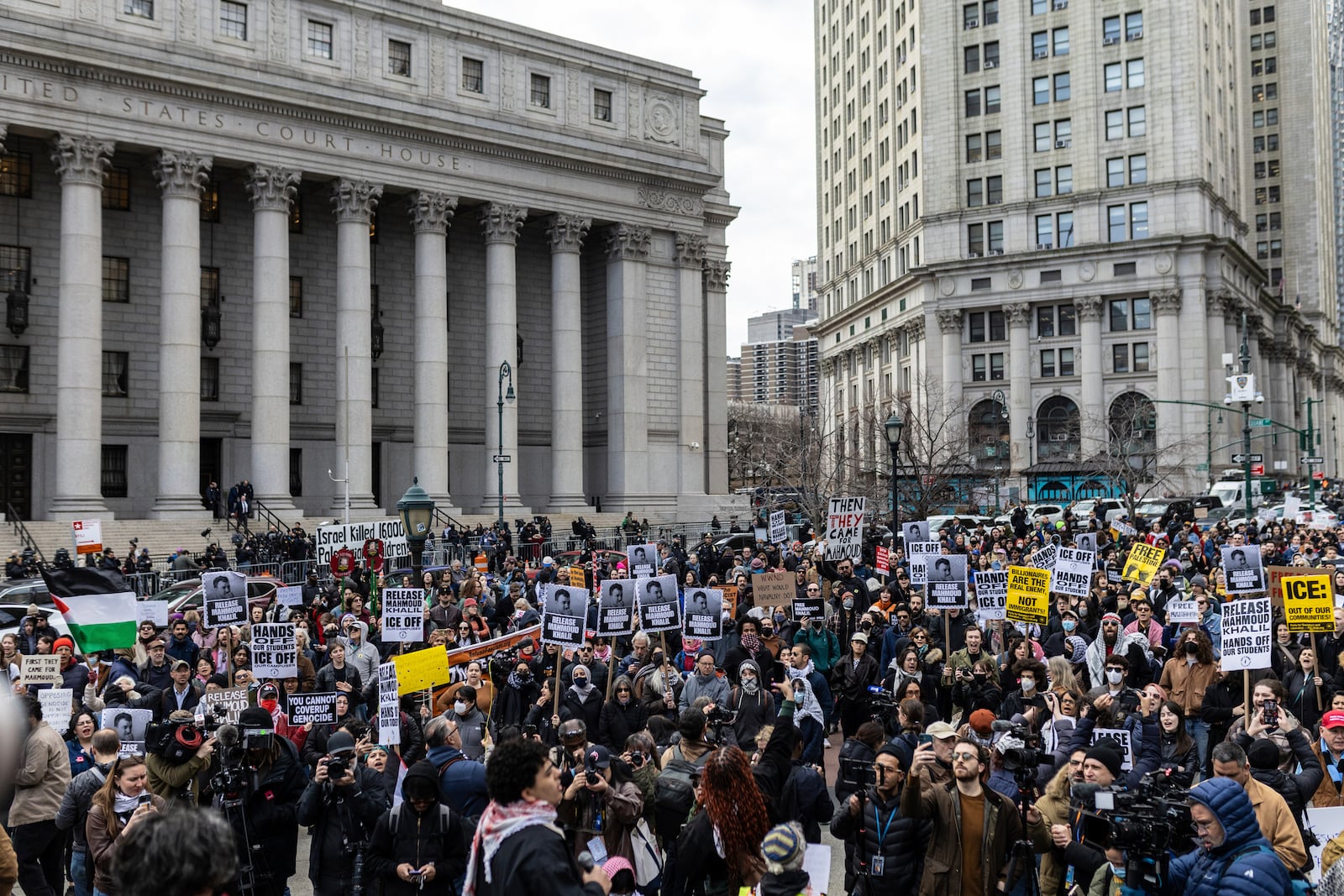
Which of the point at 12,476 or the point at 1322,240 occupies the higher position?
the point at 1322,240

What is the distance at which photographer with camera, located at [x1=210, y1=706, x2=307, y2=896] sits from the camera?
891 cm

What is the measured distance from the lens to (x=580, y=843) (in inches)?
335

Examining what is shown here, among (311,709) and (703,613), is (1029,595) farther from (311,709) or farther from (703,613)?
(311,709)

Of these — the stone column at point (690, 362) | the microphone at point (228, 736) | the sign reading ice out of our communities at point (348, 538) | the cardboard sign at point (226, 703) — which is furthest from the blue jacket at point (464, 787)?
the stone column at point (690, 362)

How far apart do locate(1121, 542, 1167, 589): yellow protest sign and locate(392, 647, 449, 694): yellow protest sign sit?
1318 cm

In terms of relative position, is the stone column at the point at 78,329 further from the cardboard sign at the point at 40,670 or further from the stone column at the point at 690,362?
→ the cardboard sign at the point at 40,670

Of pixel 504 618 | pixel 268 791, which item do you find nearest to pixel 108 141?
pixel 504 618

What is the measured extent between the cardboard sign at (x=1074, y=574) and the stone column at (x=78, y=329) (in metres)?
32.8

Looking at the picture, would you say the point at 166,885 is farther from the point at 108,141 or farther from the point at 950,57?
the point at 950,57

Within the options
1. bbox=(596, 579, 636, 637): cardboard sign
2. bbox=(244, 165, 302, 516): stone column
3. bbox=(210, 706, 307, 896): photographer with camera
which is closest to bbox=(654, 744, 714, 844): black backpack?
bbox=(210, 706, 307, 896): photographer with camera

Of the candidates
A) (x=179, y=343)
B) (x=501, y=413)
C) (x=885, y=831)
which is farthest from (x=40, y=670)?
(x=501, y=413)

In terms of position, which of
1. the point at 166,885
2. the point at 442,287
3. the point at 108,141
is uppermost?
the point at 108,141

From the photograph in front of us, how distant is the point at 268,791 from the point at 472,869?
11.9 ft

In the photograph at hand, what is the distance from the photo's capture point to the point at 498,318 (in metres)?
49.8
